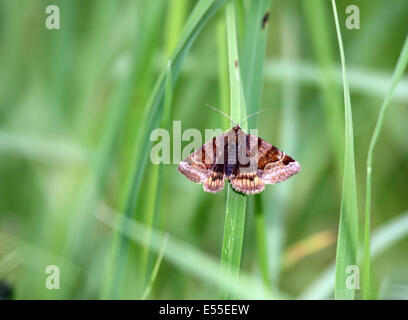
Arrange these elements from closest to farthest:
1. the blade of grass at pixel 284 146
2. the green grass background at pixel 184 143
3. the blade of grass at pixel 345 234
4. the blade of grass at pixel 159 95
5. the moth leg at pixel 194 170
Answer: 1. the blade of grass at pixel 345 234
2. the blade of grass at pixel 159 95
3. the green grass background at pixel 184 143
4. the moth leg at pixel 194 170
5. the blade of grass at pixel 284 146

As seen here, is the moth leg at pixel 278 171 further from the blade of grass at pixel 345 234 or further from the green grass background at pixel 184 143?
the blade of grass at pixel 345 234

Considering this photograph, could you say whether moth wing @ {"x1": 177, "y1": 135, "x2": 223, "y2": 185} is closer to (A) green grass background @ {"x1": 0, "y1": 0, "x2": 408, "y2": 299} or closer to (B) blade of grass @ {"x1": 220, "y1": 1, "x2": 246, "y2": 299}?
(A) green grass background @ {"x1": 0, "y1": 0, "x2": 408, "y2": 299}

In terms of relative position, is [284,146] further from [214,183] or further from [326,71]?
[214,183]

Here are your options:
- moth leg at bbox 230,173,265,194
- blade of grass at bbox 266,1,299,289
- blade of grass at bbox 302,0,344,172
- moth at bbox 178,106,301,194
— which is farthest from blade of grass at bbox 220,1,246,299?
blade of grass at bbox 266,1,299,289

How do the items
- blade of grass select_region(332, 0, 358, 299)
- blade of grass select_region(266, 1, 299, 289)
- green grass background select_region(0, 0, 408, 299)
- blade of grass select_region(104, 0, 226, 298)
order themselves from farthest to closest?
blade of grass select_region(266, 1, 299, 289)
green grass background select_region(0, 0, 408, 299)
blade of grass select_region(104, 0, 226, 298)
blade of grass select_region(332, 0, 358, 299)

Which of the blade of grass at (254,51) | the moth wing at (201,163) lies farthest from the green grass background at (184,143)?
the moth wing at (201,163)

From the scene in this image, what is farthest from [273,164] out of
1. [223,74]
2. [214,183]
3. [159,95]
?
[159,95]
